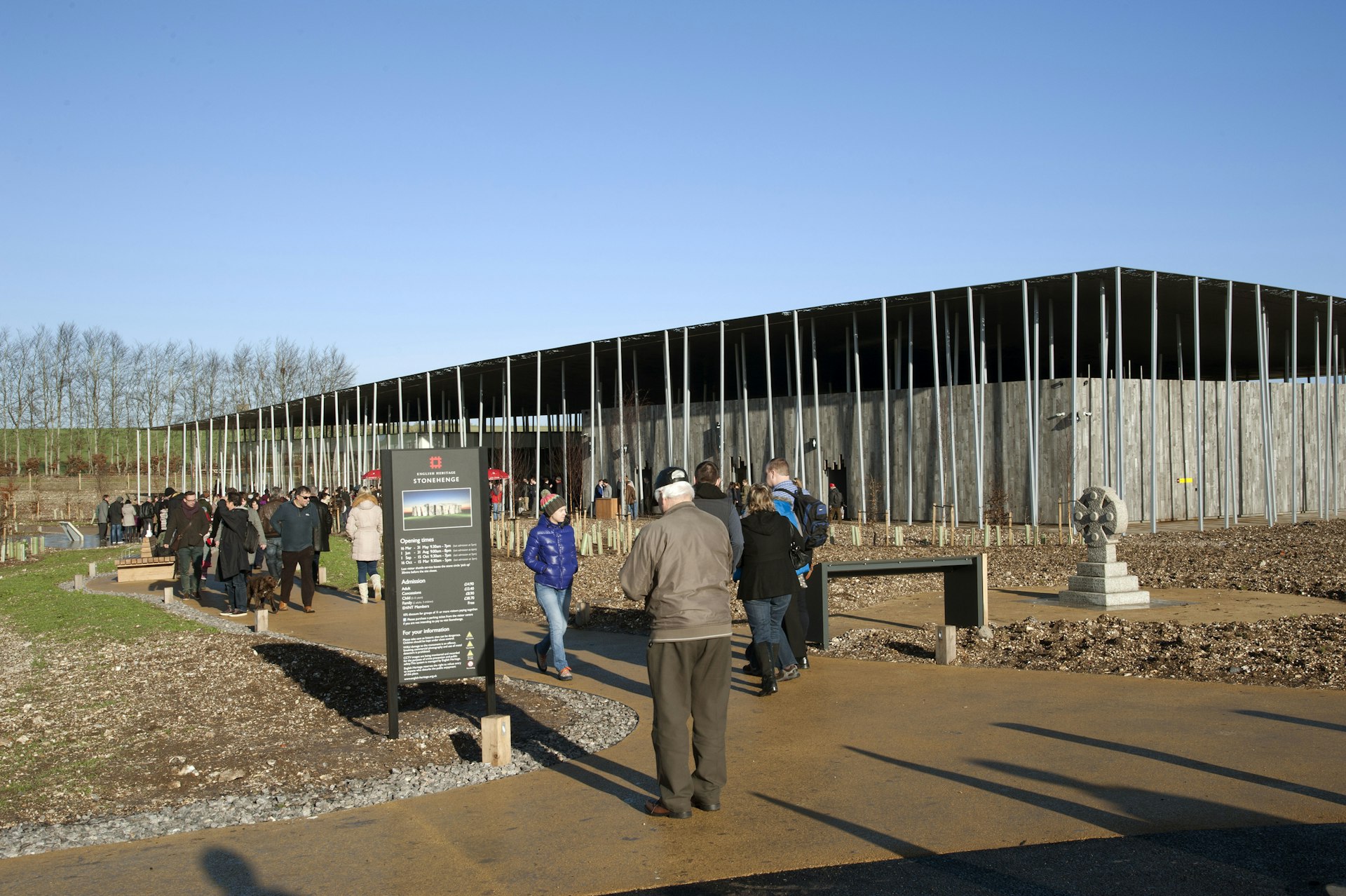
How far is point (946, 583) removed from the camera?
443 inches

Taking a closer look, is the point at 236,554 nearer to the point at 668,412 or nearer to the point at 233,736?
the point at 233,736

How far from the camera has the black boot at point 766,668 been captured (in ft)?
28.1

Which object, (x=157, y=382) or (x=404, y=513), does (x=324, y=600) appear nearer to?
(x=404, y=513)

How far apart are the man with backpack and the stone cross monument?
4864 mm

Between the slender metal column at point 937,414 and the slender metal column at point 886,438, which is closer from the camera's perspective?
the slender metal column at point 937,414

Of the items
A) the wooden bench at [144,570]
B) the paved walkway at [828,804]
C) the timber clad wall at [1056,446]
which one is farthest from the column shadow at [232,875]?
the timber clad wall at [1056,446]

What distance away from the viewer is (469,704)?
9.02 m

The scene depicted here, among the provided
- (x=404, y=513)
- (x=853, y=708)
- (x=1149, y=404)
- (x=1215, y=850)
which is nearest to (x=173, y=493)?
(x=404, y=513)

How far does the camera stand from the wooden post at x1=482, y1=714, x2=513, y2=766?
6766 mm

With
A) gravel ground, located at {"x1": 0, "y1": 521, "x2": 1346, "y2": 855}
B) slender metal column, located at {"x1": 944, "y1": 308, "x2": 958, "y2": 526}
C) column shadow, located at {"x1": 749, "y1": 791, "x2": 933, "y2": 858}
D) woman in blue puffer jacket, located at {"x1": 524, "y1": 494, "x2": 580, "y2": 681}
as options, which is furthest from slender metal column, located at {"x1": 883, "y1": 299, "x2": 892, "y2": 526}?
column shadow, located at {"x1": 749, "y1": 791, "x2": 933, "y2": 858}

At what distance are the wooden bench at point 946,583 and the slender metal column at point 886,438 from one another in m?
14.9

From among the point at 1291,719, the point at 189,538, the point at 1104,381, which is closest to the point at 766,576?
the point at 1291,719

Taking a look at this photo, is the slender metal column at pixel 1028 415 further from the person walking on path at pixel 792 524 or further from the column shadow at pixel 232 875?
the column shadow at pixel 232 875

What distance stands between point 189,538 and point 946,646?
13.1m
